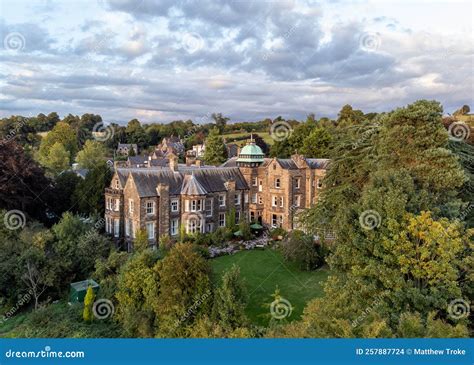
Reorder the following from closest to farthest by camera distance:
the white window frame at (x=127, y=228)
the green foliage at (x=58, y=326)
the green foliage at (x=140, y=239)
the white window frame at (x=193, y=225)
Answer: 1. the green foliage at (x=58, y=326)
2. the green foliage at (x=140, y=239)
3. the white window frame at (x=127, y=228)
4. the white window frame at (x=193, y=225)

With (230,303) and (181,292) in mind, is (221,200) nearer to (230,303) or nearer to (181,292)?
(181,292)

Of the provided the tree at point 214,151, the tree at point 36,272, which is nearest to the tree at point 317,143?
the tree at point 214,151

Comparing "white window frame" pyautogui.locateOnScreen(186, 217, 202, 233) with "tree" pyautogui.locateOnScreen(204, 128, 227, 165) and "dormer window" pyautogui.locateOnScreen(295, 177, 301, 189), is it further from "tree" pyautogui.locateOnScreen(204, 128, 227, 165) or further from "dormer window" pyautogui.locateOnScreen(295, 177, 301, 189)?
"tree" pyautogui.locateOnScreen(204, 128, 227, 165)

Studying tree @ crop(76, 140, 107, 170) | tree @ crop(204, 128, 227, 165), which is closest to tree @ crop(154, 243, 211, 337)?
tree @ crop(204, 128, 227, 165)

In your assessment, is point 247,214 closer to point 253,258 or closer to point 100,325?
point 253,258

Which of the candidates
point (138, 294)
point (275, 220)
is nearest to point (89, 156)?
point (275, 220)

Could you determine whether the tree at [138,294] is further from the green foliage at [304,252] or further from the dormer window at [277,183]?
the dormer window at [277,183]
